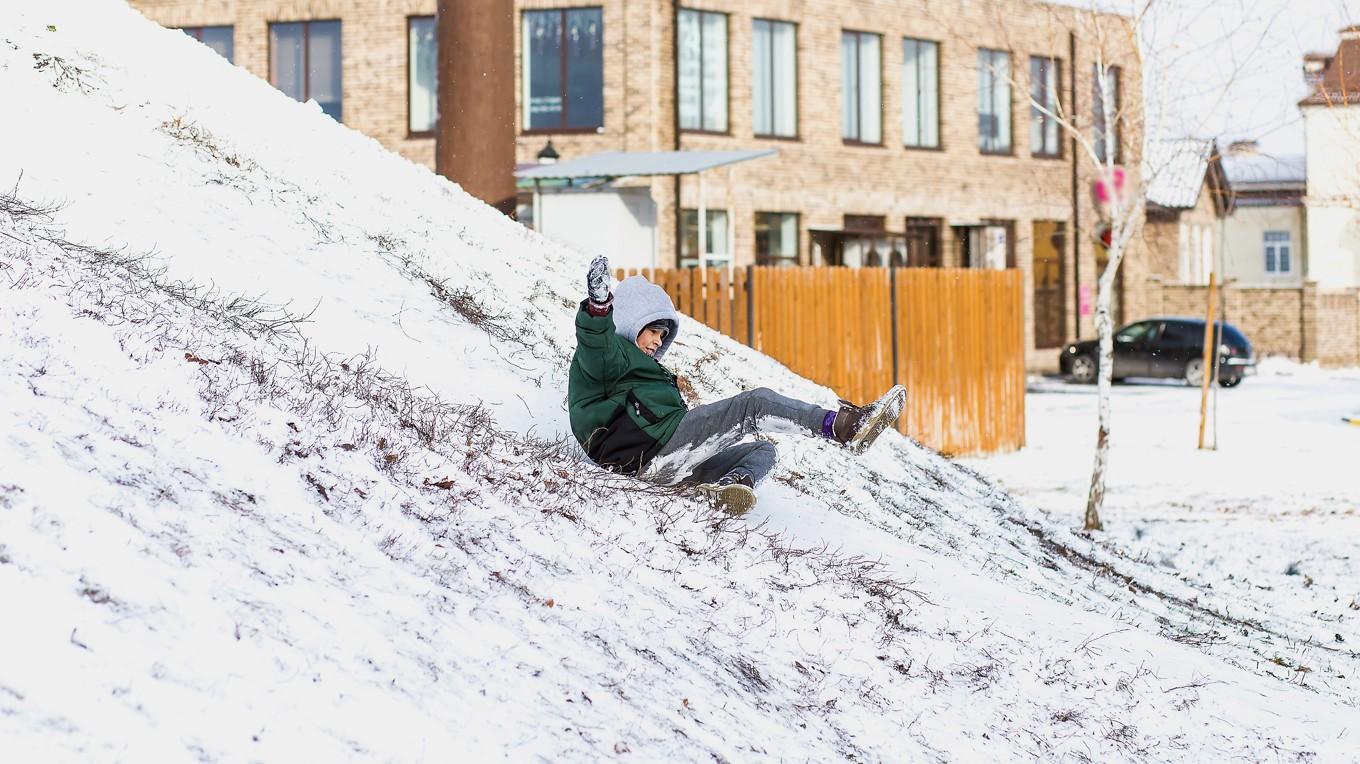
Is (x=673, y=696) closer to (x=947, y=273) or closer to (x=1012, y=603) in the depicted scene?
(x=1012, y=603)

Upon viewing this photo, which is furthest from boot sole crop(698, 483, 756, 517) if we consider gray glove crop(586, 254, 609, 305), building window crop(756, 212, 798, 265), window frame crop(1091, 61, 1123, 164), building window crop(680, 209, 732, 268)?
building window crop(756, 212, 798, 265)

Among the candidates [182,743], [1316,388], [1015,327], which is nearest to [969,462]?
[1015,327]

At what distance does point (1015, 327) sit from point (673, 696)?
13867mm

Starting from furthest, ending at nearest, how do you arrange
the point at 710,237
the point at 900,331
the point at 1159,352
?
the point at 1159,352, the point at 710,237, the point at 900,331

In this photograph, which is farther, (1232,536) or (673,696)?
(1232,536)

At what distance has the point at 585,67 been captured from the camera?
89.8 ft

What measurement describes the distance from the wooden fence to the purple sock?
7.04m

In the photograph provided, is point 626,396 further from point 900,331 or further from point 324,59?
point 324,59

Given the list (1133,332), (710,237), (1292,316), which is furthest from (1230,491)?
(1292,316)

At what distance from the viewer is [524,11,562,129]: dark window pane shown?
89.9 ft

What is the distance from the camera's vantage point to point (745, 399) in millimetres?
6516

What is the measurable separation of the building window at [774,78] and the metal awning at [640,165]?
9.12 meters

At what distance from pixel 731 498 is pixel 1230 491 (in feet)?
28.2

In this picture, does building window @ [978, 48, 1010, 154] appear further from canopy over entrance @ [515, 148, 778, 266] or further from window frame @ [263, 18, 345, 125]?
canopy over entrance @ [515, 148, 778, 266]
